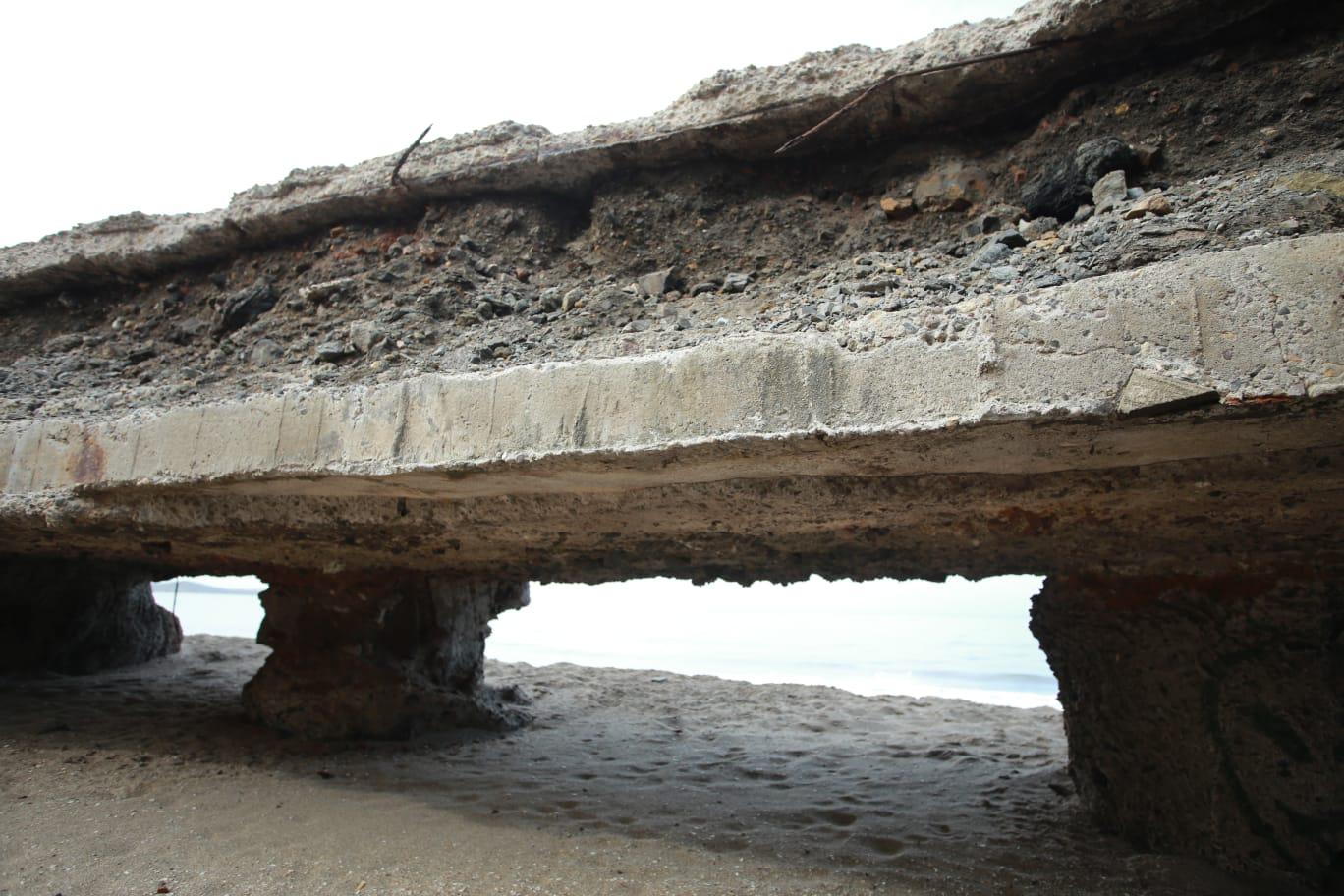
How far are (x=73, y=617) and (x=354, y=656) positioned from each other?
2106 millimetres

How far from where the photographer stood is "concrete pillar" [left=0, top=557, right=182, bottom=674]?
12.5 ft

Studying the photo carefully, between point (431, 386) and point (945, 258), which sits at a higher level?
point (945, 258)

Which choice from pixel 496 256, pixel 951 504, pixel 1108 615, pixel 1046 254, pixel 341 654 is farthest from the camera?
pixel 341 654

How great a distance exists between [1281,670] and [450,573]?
2792 millimetres

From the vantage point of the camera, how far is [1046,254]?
1569 mm

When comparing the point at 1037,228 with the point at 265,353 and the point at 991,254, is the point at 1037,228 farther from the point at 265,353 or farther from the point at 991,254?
the point at 265,353

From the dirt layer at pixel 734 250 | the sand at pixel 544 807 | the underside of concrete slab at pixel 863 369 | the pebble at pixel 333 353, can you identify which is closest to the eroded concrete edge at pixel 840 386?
the underside of concrete slab at pixel 863 369

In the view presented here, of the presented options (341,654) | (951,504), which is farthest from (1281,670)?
(341,654)

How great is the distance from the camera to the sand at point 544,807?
189cm

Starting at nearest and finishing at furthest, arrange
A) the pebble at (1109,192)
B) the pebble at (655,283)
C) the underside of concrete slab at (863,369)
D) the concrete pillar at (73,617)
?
the underside of concrete slab at (863,369) < the pebble at (1109,192) < the pebble at (655,283) < the concrete pillar at (73,617)

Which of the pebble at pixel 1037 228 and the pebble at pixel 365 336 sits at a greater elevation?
the pebble at pixel 1037 228

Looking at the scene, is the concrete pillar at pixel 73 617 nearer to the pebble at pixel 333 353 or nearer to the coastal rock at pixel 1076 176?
the pebble at pixel 333 353

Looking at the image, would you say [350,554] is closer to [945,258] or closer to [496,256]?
[496,256]

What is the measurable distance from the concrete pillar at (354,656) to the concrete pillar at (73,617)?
1.13 m
